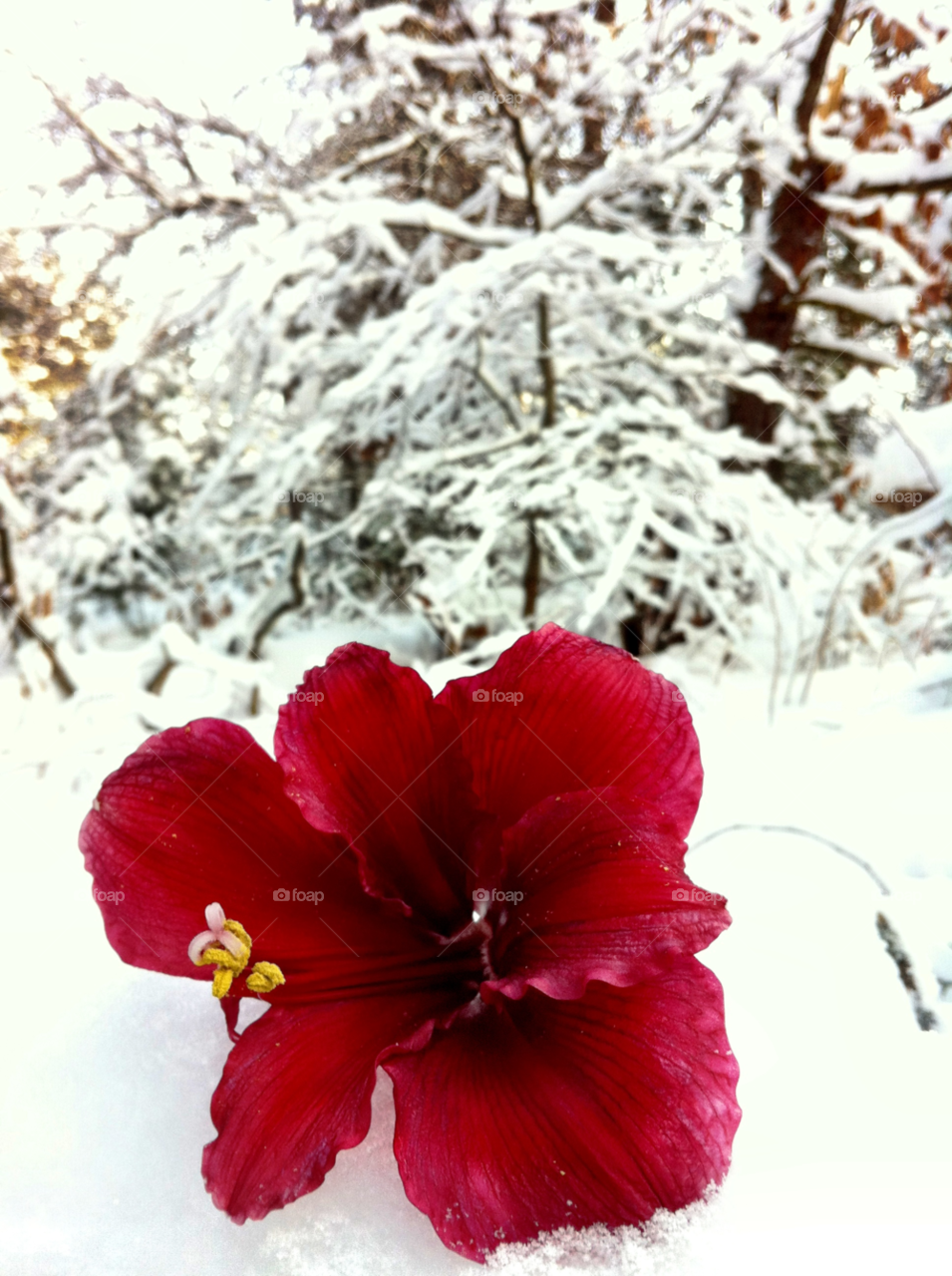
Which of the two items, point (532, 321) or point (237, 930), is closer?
point (237, 930)

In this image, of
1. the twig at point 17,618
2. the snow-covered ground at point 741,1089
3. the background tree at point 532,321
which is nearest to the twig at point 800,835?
the snow-covered ground at point 741,1089

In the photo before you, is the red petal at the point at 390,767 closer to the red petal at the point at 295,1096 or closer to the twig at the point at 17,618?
the red petal at the point at 295,1096

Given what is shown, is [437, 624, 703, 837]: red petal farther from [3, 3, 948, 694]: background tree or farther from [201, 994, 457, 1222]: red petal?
[3, 3, 948, 694]: background tree

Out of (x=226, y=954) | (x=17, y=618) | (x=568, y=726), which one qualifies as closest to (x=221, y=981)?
(x=226, y=954)

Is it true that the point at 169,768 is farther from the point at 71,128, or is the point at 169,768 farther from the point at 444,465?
the point at 71,128

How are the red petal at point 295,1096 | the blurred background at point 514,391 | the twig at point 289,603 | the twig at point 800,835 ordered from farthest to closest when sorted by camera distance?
the twig at point 289,603, the blurred background at point 514,391, the twig at point 800,835, the red petal at point 295,1096

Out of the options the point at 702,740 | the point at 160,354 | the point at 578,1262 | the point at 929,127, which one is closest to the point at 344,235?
the point at 160,354

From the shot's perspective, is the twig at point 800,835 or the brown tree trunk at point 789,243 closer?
the twig at point 800,835

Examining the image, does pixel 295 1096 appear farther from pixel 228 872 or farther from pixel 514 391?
pixel 514 391
